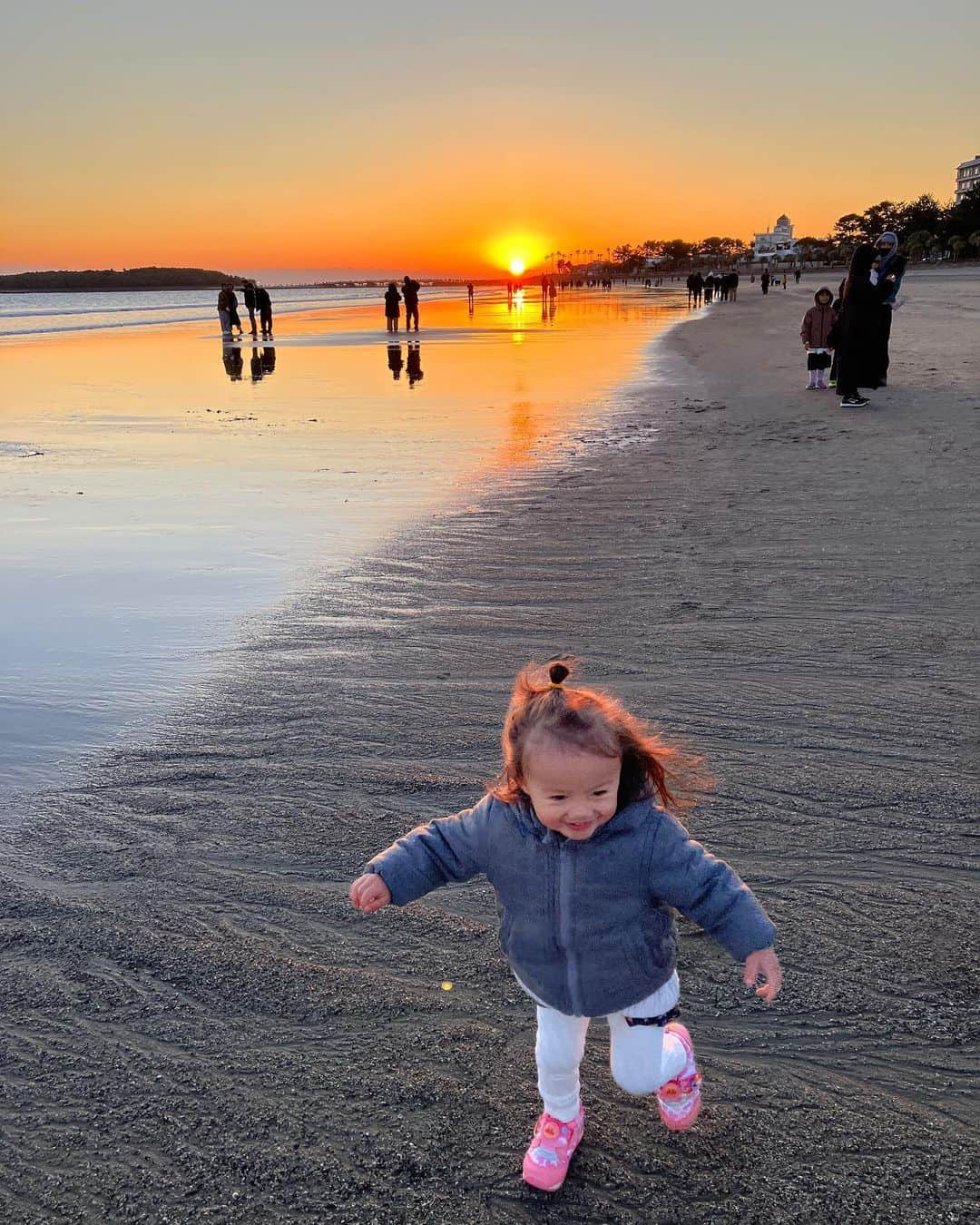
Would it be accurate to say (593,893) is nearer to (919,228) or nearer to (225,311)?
(225,311)

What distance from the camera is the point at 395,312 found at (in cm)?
3438

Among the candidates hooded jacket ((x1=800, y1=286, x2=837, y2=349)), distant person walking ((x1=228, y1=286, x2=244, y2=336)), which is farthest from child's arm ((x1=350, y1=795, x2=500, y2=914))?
distant person walking ((x1=228, y1=286, x2=244, y2=336))

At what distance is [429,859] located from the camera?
2.10 m

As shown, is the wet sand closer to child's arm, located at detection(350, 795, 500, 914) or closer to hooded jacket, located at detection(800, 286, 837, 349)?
child's arm, located at detection(350, 795, 500, 914)

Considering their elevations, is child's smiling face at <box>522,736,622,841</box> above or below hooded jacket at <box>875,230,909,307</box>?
below

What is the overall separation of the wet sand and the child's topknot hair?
2.81ft

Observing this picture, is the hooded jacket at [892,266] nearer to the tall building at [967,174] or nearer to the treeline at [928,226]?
the treeline at [928,226]

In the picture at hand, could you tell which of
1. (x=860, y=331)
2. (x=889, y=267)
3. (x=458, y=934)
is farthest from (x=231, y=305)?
(x=458, y=934)

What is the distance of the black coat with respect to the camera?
12.5m

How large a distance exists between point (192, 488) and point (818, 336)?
967cm

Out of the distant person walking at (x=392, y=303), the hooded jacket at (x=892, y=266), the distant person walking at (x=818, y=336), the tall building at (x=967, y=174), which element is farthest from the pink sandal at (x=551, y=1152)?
the tall building at (x=967, y=174)

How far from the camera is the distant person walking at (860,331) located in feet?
40.8

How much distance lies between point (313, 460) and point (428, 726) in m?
6.90

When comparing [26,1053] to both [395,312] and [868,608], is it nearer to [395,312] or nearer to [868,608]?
[868,608]
